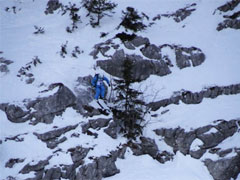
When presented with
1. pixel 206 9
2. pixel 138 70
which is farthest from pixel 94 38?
pixel 206 9

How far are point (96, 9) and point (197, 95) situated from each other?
11901 mm

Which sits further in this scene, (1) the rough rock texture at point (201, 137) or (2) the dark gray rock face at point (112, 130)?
(2) the dark gray rock face at point (112, 130)

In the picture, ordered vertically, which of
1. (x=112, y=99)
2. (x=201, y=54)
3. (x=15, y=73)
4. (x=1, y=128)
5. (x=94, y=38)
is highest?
(x=94, y=38)

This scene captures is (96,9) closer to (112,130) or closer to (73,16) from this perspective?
(73,16)

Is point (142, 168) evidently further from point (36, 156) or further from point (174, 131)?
point (36, 156)

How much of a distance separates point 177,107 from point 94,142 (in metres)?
6.22

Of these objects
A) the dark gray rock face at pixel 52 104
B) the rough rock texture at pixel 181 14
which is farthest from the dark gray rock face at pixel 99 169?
the rough rock texture at pixel 181 14

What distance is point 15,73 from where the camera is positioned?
1862 cm

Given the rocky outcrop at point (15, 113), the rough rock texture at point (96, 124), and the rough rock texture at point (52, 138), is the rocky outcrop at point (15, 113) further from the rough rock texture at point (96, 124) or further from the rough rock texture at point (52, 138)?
the rough rock texture at point (96, 124)

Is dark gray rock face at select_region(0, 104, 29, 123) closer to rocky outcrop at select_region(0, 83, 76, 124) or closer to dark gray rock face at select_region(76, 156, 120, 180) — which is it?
rocky outcrop at select_region(0, 83, 76, 124)

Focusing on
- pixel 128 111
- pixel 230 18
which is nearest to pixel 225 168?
pixel 128 111

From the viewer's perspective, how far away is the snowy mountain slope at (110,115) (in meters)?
14.8

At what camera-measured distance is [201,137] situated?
626 inches

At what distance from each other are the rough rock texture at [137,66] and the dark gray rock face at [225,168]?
7.94 metres
